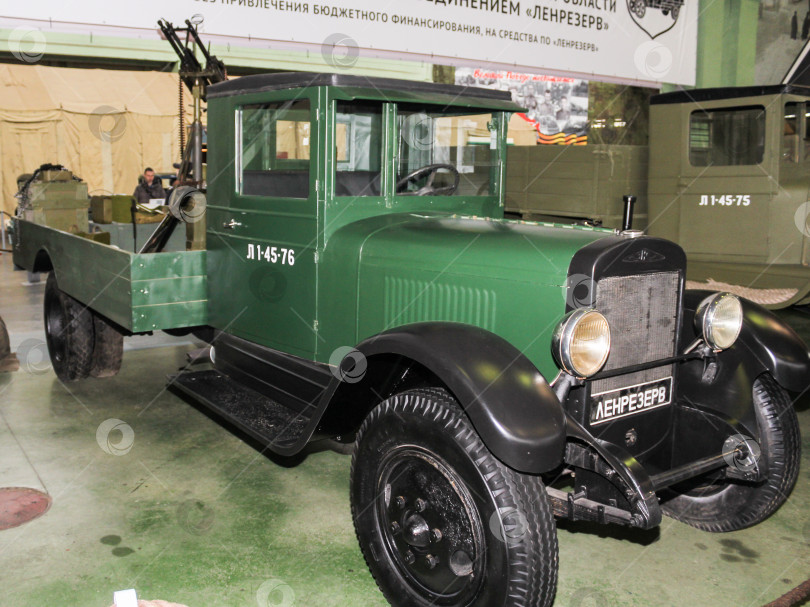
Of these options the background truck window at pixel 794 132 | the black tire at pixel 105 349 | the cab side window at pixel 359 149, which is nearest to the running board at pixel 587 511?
the cab side window at pixel 359 149

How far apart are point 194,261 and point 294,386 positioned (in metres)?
0.99

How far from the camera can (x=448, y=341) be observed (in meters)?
2.46

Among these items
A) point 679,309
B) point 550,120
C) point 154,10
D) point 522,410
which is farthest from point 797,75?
point 522,410

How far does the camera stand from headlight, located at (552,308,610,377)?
2.43 m

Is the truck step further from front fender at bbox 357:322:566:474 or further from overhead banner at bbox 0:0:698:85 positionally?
overhead banner at bbox 0:0:698:85

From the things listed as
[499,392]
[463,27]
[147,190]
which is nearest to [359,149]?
[499,392]

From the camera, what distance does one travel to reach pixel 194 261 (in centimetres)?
416

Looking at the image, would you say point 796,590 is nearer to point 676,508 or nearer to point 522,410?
point 676,508

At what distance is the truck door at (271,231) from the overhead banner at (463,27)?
113 inches

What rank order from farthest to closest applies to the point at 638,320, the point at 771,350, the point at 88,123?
the point at 88,123 → the point at 771,350 → the point at 638,320

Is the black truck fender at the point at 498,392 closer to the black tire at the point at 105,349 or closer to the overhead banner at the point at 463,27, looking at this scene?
the black tire at the point at 105,349

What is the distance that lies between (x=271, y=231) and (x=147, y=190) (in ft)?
28.3

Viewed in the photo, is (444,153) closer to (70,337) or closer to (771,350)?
(771,350)

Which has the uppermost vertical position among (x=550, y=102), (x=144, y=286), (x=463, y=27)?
(x=550, y=102)
